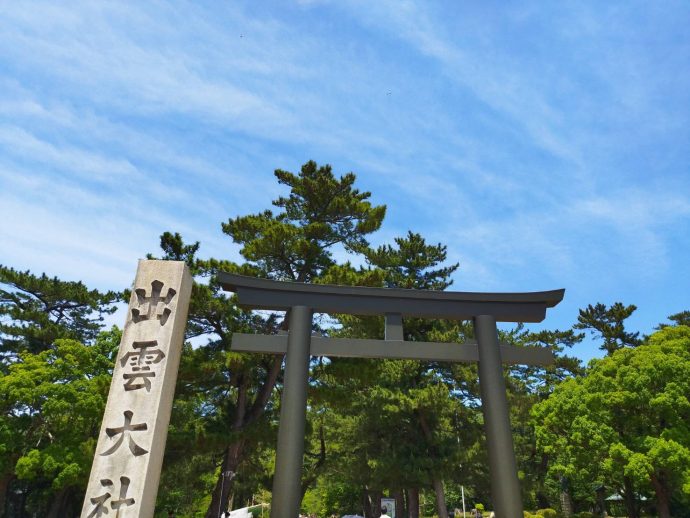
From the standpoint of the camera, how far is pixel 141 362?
26.8ft

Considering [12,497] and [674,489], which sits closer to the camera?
[674,489]

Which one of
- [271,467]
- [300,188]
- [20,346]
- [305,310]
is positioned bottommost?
[271,467]

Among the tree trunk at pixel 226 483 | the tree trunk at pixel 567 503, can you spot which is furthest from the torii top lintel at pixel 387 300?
the tree trunk at pixel 567 503

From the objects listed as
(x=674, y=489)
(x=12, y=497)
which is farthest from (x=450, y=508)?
(x=12, y=497)

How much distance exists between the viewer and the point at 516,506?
7672 mm

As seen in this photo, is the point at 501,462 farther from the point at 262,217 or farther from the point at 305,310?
the point at 262,217

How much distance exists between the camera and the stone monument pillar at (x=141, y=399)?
736 cm

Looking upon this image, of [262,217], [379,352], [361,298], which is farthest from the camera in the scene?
[262,217]

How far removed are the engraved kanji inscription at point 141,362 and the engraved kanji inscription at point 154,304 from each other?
0.46 m

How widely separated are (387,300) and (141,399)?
469 centimetres

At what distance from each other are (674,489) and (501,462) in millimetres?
17779

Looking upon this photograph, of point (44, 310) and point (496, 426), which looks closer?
point (496, 426)

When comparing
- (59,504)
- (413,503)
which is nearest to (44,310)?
(59,504)

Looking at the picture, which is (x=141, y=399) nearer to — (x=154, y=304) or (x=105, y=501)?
(x=105, y=501)
